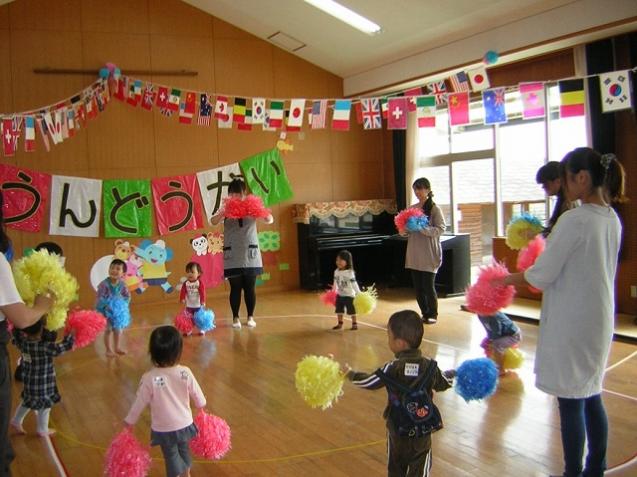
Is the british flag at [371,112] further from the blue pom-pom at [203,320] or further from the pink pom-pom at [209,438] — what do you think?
the pink pom-pom at [209,438]

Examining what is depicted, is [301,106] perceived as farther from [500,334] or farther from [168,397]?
[168,397]

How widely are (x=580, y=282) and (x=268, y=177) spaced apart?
7.14 metres

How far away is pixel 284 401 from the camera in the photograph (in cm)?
421

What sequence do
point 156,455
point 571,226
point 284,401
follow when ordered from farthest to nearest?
point 284,401 < point 156,455 < point 571,226

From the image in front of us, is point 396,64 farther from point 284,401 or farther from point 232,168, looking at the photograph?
point 284,401

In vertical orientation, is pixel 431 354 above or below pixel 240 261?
below

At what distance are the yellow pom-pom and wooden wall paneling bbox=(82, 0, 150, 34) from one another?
6410mm

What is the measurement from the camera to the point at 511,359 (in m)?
4.66

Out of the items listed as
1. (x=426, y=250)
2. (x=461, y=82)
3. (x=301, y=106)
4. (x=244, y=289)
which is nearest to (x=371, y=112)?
(x=301, y=106)

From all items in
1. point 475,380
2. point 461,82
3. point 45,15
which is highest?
point 45,15

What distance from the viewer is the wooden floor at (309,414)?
10.5 ft

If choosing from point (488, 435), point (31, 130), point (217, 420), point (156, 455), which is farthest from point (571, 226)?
point (31, 130)

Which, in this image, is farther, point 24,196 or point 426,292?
point 24,196

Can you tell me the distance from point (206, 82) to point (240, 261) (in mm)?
3566
